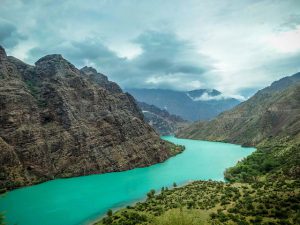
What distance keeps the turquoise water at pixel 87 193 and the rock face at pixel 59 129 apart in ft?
27.6

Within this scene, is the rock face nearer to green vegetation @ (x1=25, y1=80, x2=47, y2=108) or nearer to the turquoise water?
green vegetation @ (x1=25, y1=80, x2=47, y2=108)

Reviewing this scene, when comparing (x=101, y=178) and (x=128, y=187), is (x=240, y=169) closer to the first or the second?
(x=128, y=187)

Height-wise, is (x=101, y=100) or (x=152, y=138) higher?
(x=101, y=100)

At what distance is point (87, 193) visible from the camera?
108 meters

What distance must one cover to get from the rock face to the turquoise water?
8409 millimetres

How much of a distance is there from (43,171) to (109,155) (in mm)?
35679

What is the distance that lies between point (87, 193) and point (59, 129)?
52658 millimetres

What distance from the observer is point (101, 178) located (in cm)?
13575

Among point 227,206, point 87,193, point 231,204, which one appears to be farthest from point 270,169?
point 87,193

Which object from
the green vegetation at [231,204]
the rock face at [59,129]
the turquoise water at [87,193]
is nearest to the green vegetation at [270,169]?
the green vegetation at [231,204]

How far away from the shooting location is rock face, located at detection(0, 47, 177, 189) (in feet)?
427

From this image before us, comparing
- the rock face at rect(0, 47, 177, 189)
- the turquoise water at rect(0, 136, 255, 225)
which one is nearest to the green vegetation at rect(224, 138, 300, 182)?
the turquoise water at rect(0, 136, 255, 225)

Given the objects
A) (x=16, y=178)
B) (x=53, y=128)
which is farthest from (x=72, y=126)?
(x=16, y=178)

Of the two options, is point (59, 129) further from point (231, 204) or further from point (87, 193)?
point (231, 204)
